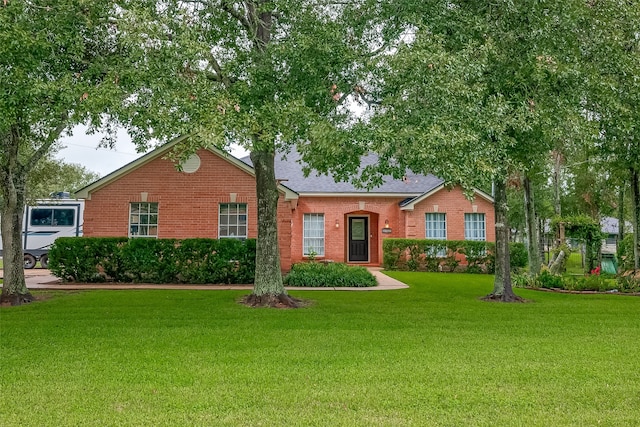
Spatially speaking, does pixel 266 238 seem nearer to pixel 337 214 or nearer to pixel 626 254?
pixel 337 214

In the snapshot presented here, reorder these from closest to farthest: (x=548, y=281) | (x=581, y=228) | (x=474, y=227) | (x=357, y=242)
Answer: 1. (x=548, y=281)
2. (x=581, y=228)
3. (x=474, y=227)
4. (x=357, y=242)

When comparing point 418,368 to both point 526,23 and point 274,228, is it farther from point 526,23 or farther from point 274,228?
point 526,23

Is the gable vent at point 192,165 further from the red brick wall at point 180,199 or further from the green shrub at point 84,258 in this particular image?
the green shrub at point 84,258

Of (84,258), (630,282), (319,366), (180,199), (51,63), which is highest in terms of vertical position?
(51,63)

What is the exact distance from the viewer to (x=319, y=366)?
205 inches

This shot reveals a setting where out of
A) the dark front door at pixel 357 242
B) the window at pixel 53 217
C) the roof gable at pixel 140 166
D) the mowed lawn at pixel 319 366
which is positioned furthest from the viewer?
the dark front door at pixel 357 242

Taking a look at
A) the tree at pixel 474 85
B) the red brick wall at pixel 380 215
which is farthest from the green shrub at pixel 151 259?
the tree at pixel 474 85

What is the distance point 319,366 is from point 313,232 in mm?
15474

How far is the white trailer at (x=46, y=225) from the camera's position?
20125mm

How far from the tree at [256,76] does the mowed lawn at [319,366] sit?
2762 millimetres

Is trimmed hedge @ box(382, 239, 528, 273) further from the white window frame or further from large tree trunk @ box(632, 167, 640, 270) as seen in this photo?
large tree trunk @ box(632, 167, 640, 270)

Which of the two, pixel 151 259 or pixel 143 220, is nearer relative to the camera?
pixel 151 259

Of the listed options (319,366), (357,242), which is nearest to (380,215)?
(357,242)

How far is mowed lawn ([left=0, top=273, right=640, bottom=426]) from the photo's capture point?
3869 mm
